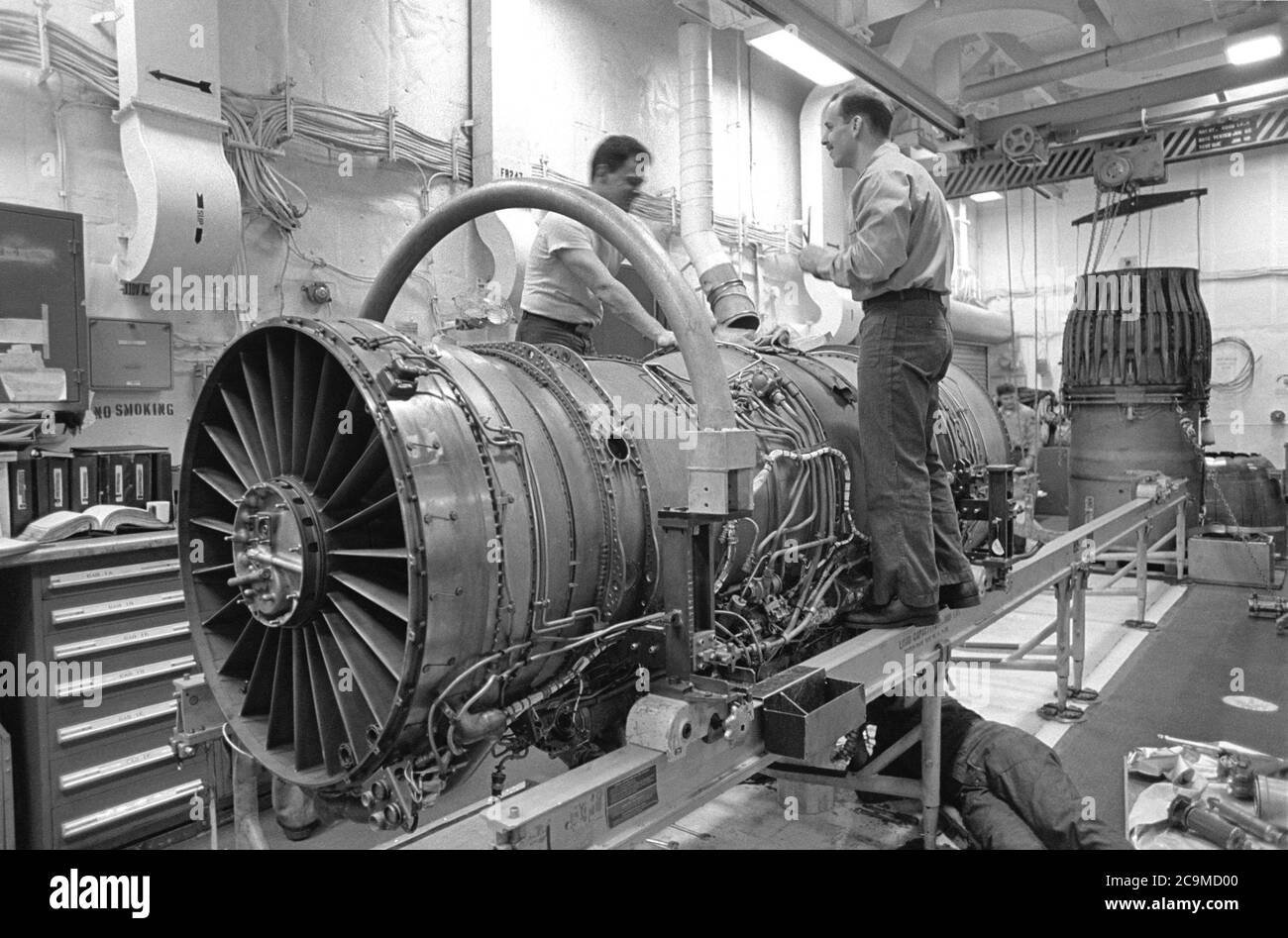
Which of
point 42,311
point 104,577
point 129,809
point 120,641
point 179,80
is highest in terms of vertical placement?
point 179,80

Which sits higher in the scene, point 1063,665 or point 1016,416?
point 1016,416

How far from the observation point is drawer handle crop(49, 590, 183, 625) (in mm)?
2752

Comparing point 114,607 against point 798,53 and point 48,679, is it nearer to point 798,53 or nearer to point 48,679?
point 48,679

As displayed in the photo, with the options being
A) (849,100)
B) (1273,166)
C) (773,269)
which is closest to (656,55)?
(773,269)

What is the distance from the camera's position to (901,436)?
7.45 ft

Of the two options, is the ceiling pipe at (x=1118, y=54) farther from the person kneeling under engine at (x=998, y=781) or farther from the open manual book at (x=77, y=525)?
the open manual book at (x=77, y=525)

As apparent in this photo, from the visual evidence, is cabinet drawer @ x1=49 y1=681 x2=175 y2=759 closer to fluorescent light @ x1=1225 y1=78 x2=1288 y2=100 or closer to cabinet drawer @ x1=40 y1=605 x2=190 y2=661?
cabinet drawer @ x1=40 y1=605 x2=190 y2=661

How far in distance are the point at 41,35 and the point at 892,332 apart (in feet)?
10.7

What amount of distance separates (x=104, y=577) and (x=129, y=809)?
0.79 m

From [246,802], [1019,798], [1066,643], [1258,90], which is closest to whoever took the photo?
[246,802]

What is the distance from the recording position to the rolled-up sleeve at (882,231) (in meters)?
2.19

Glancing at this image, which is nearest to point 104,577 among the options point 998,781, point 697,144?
point 998,781

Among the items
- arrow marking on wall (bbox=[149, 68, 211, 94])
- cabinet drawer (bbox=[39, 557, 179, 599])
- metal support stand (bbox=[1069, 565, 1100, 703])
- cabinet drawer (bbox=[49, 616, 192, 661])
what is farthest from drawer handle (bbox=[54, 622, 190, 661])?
metal support stand (bbox=[1069, 565, 1100, 703])

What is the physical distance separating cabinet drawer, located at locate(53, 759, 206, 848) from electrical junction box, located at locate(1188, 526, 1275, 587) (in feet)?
21.2
